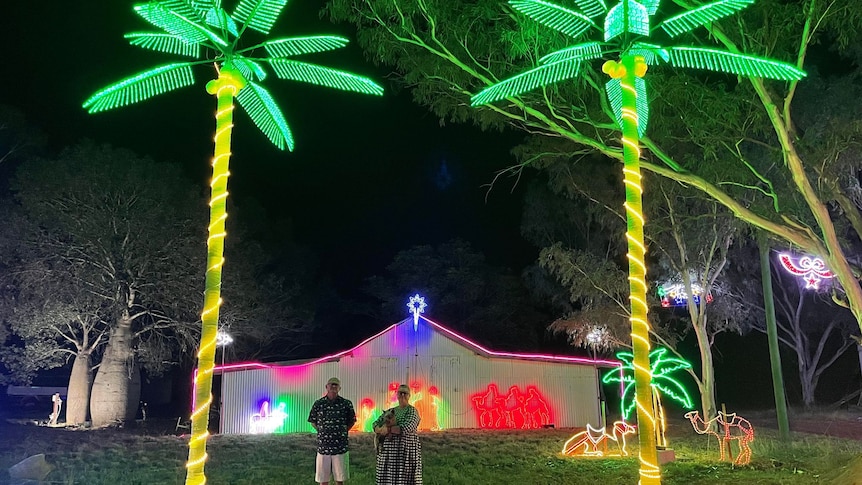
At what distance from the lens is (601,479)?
10.8 meters

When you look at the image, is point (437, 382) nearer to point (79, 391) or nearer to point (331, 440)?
point (79, 391)

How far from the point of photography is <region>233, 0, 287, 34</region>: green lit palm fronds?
19.8 feet

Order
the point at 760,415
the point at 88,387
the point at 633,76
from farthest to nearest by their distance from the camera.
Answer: the point at 760,415, the point at 88,387, the point at 633,76

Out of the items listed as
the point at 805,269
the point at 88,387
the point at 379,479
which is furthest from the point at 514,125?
the point at 88,387

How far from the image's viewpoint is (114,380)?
22.8m

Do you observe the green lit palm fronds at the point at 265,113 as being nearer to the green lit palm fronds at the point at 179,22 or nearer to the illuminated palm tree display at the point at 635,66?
the green lit palm fronds at the point at 179,22

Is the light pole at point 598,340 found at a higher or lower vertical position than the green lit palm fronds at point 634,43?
lower

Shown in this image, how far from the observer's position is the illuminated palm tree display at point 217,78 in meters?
5.04

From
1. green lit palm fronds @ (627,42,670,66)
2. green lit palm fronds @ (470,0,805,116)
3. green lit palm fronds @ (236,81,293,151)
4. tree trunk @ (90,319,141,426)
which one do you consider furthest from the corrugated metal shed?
green lit palm fronds @ (627,42,670,66)

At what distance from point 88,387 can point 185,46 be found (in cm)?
2144

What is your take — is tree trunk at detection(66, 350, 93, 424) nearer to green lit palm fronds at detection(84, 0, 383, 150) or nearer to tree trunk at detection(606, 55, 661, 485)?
green lit palm fronds at detection(84, 0, 383, 150)

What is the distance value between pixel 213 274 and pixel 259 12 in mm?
2457

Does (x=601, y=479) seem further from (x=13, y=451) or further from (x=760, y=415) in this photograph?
(x=760, y=415)

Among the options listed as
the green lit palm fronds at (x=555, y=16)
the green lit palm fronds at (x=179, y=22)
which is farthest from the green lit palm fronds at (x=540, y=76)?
the green lit palm fronds at (x=179, y=22)
